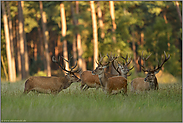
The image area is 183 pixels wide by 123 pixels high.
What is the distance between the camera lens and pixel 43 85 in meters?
9.70

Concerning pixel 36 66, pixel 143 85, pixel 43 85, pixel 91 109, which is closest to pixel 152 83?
pixel 143 85

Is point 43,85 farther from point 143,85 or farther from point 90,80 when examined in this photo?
point 143,85

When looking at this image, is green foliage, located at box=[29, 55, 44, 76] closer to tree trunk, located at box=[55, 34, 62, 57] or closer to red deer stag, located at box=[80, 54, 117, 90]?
tree trunk, located at box=[55, 34, 62, 57]

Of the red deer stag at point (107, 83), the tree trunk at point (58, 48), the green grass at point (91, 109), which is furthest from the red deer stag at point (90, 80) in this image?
the tree trunk at point (58, 48)

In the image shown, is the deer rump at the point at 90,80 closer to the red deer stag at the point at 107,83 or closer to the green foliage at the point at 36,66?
the red deer stag at the point at 107,83

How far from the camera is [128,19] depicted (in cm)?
2550

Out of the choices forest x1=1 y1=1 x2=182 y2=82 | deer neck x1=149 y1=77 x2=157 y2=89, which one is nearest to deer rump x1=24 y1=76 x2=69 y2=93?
→ deer neck x1=149 y1=77 x2=157 y2=89

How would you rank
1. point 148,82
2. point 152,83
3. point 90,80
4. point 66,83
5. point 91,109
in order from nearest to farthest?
point 91,109
point 66,83
point 152,83
point 148,82
point 90,80

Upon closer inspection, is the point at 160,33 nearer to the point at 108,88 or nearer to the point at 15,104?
the point at 108,88

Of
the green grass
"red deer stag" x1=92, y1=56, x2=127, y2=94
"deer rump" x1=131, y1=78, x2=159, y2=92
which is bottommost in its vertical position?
the green grass

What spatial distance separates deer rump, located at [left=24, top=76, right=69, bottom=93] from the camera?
9609 mm

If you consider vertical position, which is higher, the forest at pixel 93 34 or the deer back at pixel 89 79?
the forest at pixel 93 34

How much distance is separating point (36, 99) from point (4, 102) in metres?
0.98

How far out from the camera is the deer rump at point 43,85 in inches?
378
